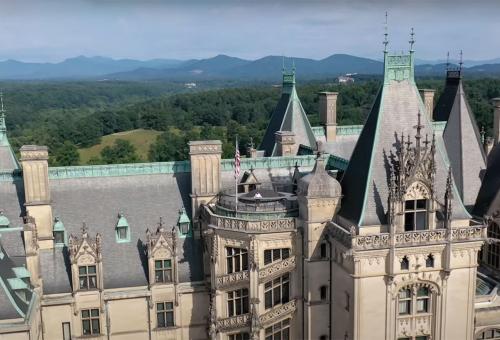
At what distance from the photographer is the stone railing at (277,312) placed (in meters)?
32.8

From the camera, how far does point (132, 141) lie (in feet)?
523

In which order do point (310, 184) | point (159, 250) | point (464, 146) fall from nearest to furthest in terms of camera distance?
point (310, 184)
point (159, 250)
point (464, 146)

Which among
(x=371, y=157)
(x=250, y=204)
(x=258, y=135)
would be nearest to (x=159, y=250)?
(x=250, y=204)

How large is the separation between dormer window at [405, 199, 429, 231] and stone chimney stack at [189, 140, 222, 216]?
1182 centimetres

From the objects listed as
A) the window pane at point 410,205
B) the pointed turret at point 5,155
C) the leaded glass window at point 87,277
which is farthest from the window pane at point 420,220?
the pointed turret at point 5,155

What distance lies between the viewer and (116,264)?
3497 cm

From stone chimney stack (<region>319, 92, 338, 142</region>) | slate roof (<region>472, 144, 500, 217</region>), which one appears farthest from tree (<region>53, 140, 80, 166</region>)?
slate roof (<region>472, 144, 500, 217</region>)

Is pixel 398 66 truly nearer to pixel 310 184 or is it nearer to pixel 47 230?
pixel 310 184

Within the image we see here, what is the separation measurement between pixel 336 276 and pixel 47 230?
55.6 ft

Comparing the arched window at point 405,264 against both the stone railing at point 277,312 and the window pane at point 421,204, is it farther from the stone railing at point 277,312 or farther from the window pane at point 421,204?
the stone railing at point 277,312

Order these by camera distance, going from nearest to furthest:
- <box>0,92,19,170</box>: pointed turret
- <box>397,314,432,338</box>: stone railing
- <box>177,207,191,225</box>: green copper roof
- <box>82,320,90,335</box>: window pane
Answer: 1. <box>397,314,432,338</box>: stone railing
2. <box>82,320,90,335</box>: window pane
3. <box>177,207,191,225</box>: green copper roof
4. <box>0,92,19,170</box>: pointed turret

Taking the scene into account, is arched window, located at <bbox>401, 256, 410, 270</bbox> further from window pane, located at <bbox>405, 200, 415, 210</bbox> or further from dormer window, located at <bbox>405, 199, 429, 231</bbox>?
window pane, located at <bbox>405, 200, 415, 210</bbox>

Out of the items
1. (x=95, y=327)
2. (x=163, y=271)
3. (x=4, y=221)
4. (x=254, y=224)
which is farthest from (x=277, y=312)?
(x=4, y=221)

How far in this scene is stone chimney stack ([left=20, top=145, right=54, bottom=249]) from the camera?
1340 inches
